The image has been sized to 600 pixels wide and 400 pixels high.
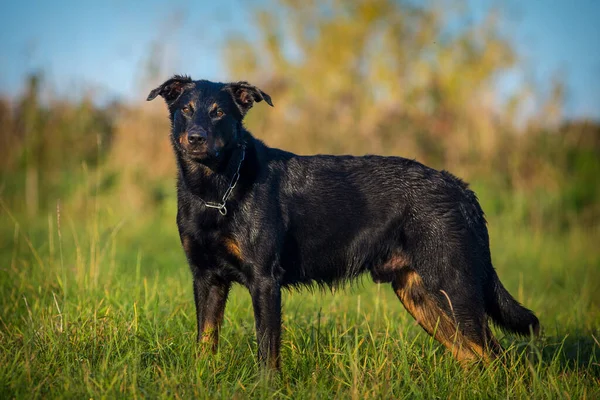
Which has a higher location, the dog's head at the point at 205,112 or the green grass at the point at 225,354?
the dog's head at the point at 205,112

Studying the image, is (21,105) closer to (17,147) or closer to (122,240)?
(17,147)

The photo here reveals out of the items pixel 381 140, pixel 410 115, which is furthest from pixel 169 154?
pixel 410 115

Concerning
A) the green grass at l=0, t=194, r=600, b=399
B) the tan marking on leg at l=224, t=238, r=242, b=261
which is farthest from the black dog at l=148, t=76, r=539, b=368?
the green grass at l=0, t=194, r=600, b=399

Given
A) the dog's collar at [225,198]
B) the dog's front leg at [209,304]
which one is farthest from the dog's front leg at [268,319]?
the dog's collar at [225,198]

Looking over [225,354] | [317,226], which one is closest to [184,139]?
[317,226]

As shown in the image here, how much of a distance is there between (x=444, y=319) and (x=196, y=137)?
86.4 inches

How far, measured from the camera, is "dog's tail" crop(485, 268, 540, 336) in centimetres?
433

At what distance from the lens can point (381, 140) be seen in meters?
12.5

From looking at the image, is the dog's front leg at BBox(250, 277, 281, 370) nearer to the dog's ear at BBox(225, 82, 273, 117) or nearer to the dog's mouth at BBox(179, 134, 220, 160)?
the dog's mouth at BBox(179, 134, 220, 160)

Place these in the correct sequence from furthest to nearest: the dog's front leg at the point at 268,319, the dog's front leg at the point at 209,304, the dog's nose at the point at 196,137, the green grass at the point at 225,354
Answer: the dog's front leg at the point at 209,304
the dog's nose at the point at 196,137
the dog's front leg at the point at 268,319
the green grass at the point at 225,354

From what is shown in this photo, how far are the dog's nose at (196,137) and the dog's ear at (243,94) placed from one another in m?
0.57

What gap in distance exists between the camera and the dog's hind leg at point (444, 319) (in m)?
4.21

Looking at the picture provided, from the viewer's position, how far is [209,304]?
418cm

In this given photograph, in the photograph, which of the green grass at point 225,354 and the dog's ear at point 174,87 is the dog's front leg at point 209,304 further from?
the dog's ear at point 174,87
